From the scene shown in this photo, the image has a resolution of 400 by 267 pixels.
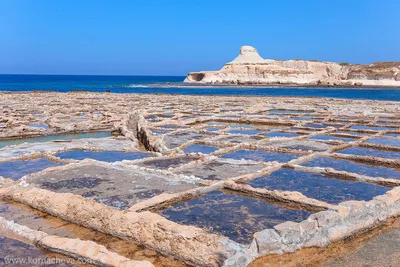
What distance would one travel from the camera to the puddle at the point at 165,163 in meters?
6.07

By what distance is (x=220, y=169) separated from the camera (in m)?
5.77

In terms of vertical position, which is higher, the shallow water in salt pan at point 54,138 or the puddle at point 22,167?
the puddle at point 22,167

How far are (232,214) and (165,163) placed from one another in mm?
2480

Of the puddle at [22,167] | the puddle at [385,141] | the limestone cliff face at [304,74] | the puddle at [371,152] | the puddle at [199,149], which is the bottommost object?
the puddle at [22,167]

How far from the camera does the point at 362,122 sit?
39.0ft

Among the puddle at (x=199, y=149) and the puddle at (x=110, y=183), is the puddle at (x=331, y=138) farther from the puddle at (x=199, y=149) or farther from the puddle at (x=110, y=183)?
the puddle at (x=110, y=183)

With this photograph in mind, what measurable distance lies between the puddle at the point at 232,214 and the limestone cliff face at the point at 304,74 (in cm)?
7258

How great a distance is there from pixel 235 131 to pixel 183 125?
1789 mm

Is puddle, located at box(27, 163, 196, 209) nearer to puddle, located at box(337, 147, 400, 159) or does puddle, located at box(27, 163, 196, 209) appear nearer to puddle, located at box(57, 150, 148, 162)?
puddle, located at box(57, 150, 148, 162)

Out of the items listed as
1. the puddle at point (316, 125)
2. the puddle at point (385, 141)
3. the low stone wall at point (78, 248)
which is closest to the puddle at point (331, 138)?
the puddle at point (385, 141)

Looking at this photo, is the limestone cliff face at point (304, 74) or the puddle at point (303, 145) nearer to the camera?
the puddle at point (303, 145)

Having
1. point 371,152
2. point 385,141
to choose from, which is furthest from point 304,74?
point 371,152

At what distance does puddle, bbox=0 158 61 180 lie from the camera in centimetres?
594

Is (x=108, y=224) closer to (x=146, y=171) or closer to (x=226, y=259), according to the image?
(x=226, y=259)
